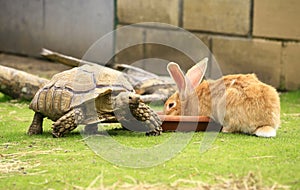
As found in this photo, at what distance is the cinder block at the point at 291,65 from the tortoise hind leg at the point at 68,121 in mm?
3108

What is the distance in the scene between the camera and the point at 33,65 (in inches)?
352

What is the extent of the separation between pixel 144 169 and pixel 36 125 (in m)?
1.27

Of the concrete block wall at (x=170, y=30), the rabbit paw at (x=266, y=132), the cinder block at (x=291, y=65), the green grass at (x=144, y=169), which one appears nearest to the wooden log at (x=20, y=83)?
the green grass at (x=144, y=169)

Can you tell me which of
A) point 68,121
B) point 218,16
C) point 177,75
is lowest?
point 68,121

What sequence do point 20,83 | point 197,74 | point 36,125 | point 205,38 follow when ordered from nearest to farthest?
1. point 36,125
2. point 197,74
3. point 20,83
4. point 205,38

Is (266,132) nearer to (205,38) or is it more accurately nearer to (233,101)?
(233,101)

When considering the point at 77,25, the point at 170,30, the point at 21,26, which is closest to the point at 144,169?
the point at 170,30

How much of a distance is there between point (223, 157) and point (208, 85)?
1.13m

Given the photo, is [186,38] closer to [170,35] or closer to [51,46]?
[170,35]

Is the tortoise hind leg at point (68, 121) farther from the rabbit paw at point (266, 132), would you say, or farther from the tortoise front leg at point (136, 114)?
the rabbit paw at point (266, 132)

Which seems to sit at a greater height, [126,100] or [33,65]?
[126,100]

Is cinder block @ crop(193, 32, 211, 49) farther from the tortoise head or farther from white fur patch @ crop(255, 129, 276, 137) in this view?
the tortoise head

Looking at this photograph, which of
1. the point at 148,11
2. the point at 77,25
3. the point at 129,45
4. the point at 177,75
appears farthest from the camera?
the point at 77,25

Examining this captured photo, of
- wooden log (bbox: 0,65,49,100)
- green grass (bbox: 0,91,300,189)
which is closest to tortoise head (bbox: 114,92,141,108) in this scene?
green grass (bbox: 0,91,300,189)
